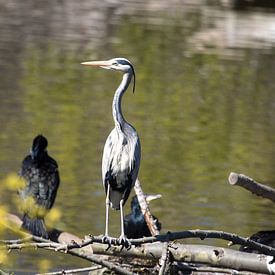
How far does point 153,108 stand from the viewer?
699 inches

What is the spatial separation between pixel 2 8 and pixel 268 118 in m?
14.0

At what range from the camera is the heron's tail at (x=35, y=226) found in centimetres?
925

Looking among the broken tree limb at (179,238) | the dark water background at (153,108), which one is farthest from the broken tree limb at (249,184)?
the dark water background at (153,108)

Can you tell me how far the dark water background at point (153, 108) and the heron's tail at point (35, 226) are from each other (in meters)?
0.29

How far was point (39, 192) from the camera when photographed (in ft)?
32.9

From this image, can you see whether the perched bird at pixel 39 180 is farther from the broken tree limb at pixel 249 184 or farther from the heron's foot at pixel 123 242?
the broken tree limb at pixel 249 184

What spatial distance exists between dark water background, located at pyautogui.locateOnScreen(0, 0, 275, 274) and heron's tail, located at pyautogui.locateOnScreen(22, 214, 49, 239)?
0.29 meters

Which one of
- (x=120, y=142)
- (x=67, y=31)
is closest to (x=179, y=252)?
(x=120, y=142)

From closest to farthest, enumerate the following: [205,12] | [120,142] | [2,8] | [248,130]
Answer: [120,142]
[248,130]
[2,8]
[205,12]

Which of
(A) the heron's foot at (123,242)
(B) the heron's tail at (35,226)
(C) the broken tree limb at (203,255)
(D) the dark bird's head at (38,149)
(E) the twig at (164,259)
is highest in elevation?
(E) the twig at (164,259)

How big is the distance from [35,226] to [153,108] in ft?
28.0

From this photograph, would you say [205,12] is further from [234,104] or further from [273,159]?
[273,159]

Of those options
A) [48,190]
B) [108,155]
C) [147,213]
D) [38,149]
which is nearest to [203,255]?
[108,155]

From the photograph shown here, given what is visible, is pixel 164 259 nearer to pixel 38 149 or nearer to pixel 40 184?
pixel 40 184
